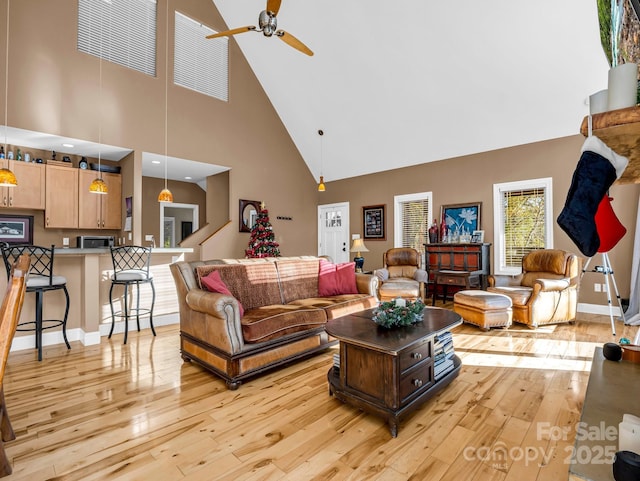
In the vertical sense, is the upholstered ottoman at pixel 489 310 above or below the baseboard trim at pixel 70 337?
above

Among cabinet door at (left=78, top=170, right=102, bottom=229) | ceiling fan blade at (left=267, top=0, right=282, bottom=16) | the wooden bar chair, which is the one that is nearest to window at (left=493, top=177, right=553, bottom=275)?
ceiling fan blade at (left=267, top=0, right=282, bottom=16)

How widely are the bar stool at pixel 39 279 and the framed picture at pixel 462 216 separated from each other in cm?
603

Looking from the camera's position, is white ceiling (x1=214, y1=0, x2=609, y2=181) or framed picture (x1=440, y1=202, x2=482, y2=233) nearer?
white ceiling (x1=214, y1=0, x2=609, y2=181)

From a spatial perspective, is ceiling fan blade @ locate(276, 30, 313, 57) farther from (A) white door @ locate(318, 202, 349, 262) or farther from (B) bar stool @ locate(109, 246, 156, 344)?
(A) white door @ locate(318, 202, 349, 262)

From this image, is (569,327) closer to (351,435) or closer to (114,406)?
(351,435)

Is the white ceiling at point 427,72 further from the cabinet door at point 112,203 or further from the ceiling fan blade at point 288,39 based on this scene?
the cabinet door at point 112,203

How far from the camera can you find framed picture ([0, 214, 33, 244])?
4.63 m

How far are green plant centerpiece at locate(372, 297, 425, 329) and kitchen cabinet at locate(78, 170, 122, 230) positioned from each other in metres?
4.95

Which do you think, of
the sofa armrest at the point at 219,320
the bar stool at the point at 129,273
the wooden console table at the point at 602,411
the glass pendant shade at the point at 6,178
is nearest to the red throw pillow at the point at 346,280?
the sofa armrest at the point at 219,320

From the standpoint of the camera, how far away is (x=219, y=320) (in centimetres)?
259

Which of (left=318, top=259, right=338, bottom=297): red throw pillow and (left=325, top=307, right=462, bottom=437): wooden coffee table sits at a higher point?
(left=318, top=259, right=338, bottom=297): red throw pillow

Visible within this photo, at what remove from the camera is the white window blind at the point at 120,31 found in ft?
15.3

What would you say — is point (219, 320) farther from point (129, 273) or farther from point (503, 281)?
point (503, 281)

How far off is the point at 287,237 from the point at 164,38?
439 cm
